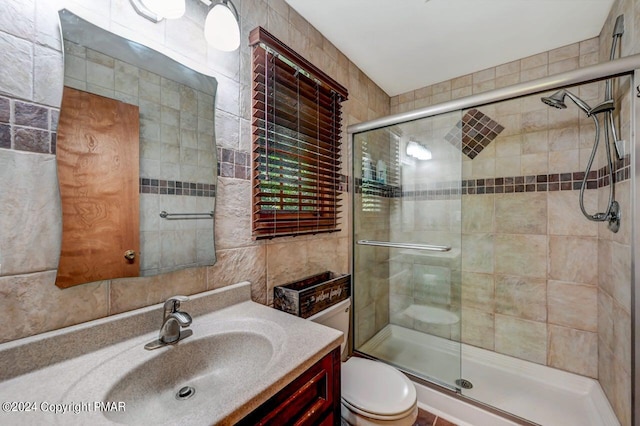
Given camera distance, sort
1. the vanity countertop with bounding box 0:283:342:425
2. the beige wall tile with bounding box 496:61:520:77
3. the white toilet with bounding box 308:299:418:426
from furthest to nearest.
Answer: the beige wall tile with bounding box 496:61:520:77, the white toilet with bounding box 308:299:418:426, the vanity countertop with bounding box 0:283:342:425

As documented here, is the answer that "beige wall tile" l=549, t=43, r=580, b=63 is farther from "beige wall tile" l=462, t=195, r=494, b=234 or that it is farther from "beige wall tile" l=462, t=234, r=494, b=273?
"beige wall tile" l=462, t=234, r=494, b=273

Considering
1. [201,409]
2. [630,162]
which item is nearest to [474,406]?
[630,162]

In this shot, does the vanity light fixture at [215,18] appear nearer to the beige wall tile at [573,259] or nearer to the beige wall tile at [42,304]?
the beige wall tile at [42,304]

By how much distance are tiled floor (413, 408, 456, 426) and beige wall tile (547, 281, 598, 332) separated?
3.53 ft

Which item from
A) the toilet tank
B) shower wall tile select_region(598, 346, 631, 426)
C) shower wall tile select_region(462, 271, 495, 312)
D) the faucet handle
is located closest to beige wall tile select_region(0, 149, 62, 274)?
the faucet handle

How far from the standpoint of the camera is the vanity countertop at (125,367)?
1.83 feet

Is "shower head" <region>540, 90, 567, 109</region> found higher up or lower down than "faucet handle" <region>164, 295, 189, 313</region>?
higher up

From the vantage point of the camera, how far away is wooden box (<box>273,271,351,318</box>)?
1307 millimetres

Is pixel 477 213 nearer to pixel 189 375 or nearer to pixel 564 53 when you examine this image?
pixel 564 53

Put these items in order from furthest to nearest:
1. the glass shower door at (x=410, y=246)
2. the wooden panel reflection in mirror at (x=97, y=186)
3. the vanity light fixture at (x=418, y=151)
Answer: the vanity light fixture at (x=418, y=151)
the glass shower door at (x=410, y=246)
the wooden panel reflection in mirror at (x=97, y=186)

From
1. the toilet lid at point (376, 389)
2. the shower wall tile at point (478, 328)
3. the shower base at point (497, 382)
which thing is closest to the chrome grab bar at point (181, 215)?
the toilet lid at point (376, 389)

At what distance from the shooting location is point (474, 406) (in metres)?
1.53

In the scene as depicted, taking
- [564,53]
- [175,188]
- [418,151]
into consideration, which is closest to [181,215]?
[175,188]

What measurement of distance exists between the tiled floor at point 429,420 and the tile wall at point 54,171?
1176 mm
